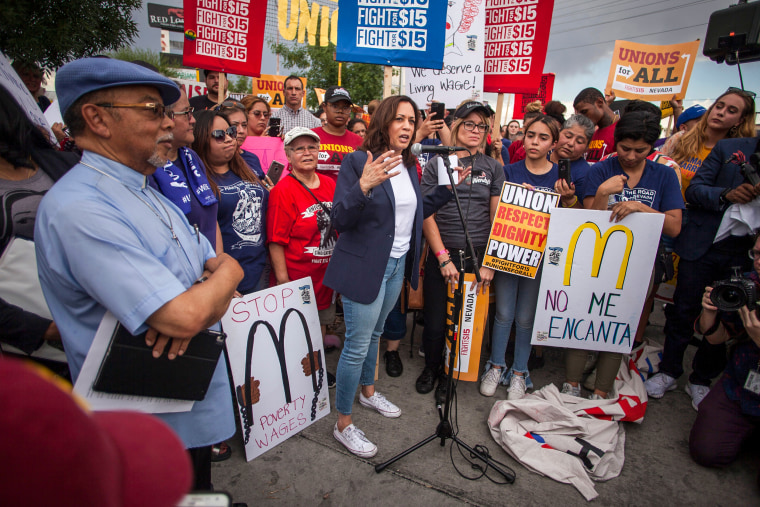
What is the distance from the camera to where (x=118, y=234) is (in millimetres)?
1169

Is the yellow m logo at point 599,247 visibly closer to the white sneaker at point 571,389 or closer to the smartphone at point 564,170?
the smartphone at point 564,170

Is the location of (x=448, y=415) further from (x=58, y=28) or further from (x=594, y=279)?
(x=58, y=28)

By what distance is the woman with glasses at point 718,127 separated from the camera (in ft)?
11.8

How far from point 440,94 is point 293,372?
336 centimetres

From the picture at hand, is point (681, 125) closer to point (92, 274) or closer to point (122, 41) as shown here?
point (92, 274)

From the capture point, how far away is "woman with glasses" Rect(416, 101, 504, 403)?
314 cm

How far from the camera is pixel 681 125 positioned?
5.26 m

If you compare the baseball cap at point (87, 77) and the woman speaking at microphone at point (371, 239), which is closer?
the baseball cap at point (87, 77)

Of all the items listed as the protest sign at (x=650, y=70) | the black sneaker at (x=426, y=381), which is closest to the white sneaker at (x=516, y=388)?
the black sneaker at (x=426, y=381)

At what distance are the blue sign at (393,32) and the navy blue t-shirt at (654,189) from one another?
210cm

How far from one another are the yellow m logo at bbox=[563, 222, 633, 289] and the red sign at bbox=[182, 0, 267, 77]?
13.7ft

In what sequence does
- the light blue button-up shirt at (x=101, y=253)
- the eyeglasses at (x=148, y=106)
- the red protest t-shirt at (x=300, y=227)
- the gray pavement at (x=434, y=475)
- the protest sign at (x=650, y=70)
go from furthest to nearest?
1. the protest sign at (x=650, y=70)
2. the red protest t-shirt at (x=300, y=227)
3. the gray pavement at (x=434, y=475)
4. the eyeglasses at (x=148, y=106)
5. the light blue button-up shirt at (x=101, y=253)

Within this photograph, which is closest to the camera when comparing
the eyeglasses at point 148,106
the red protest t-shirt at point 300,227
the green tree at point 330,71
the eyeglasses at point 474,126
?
the eyeglasses at point 148,106

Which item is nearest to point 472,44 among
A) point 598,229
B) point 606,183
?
point 606,183
